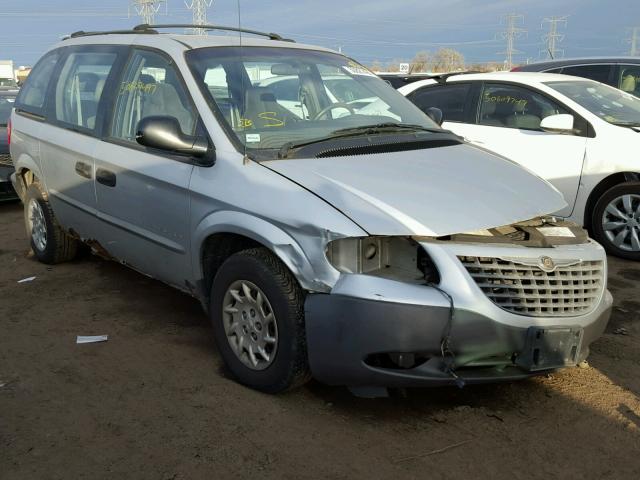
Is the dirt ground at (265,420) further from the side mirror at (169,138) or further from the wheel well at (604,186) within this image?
the wheel well at (604,186)

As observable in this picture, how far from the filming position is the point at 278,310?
10.4ft

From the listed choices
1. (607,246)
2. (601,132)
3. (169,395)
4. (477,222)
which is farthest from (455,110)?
(169,395)

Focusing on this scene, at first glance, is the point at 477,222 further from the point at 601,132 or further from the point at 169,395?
the point at 601,132

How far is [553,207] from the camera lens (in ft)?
11.3

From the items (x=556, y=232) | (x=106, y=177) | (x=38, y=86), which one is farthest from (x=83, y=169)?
(x=556, y=232)

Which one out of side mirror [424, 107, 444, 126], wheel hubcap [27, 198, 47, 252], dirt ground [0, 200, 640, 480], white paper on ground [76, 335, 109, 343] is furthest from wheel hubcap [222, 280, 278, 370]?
wheel hubcap [27, 198, 47, 252]

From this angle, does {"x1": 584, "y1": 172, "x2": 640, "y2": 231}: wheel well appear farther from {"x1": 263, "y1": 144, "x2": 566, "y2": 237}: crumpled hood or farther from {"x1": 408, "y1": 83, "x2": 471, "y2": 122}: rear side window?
{"x1": 263, "y1": 144, "x2": 566, "y2": 237}: crumpled hood

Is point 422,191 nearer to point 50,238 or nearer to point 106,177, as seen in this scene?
point 106,177

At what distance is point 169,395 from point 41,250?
3087 mm

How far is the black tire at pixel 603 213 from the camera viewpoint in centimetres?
594

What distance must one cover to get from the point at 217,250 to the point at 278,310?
0.69 meters

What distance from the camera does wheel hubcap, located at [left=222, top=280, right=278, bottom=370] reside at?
3.32m

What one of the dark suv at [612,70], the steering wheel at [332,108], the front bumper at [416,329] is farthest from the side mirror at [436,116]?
the dark suv at [612,70]

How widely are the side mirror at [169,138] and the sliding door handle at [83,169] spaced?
1168mm
